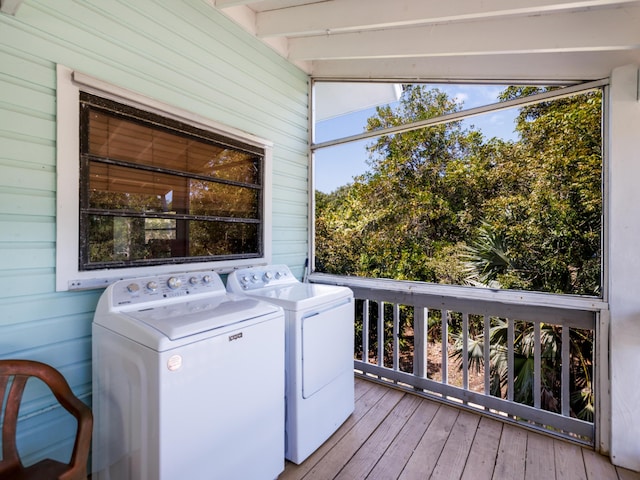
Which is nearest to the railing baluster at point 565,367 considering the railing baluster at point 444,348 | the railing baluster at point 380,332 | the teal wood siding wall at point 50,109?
the railing baluster at point 444,348

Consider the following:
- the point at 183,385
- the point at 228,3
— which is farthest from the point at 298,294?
the point at 228,3

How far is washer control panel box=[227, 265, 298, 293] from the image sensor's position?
2212 millimetres

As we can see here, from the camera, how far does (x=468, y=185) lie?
A: 295cm

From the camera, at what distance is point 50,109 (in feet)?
5.12

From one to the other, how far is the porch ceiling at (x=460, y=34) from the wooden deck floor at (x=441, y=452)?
2477 mm

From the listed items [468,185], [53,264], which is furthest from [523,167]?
[53,264]

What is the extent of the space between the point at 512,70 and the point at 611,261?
4.92ft

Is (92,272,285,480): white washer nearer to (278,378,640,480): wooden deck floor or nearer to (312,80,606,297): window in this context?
(278,378,640,480): wooden deck floor

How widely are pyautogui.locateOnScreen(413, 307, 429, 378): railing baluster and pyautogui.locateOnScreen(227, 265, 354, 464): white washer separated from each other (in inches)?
28.0

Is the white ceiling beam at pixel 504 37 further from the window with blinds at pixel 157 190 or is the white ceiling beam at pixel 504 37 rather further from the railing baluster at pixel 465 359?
the railing baluster at pixel 465 359

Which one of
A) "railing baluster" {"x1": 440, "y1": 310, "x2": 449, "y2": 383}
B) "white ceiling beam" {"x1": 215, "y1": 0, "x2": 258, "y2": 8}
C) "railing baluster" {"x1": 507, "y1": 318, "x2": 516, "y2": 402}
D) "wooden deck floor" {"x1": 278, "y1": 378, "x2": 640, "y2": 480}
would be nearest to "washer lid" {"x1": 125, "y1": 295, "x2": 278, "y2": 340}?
"wooden deck floor" {"x1": 278, "y1": 378, "x2": 640, "y2": 480}

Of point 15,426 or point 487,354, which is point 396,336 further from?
point 15,426

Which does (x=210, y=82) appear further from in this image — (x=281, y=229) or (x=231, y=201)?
(x=281, y=229)

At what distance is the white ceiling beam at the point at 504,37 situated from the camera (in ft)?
5.90
